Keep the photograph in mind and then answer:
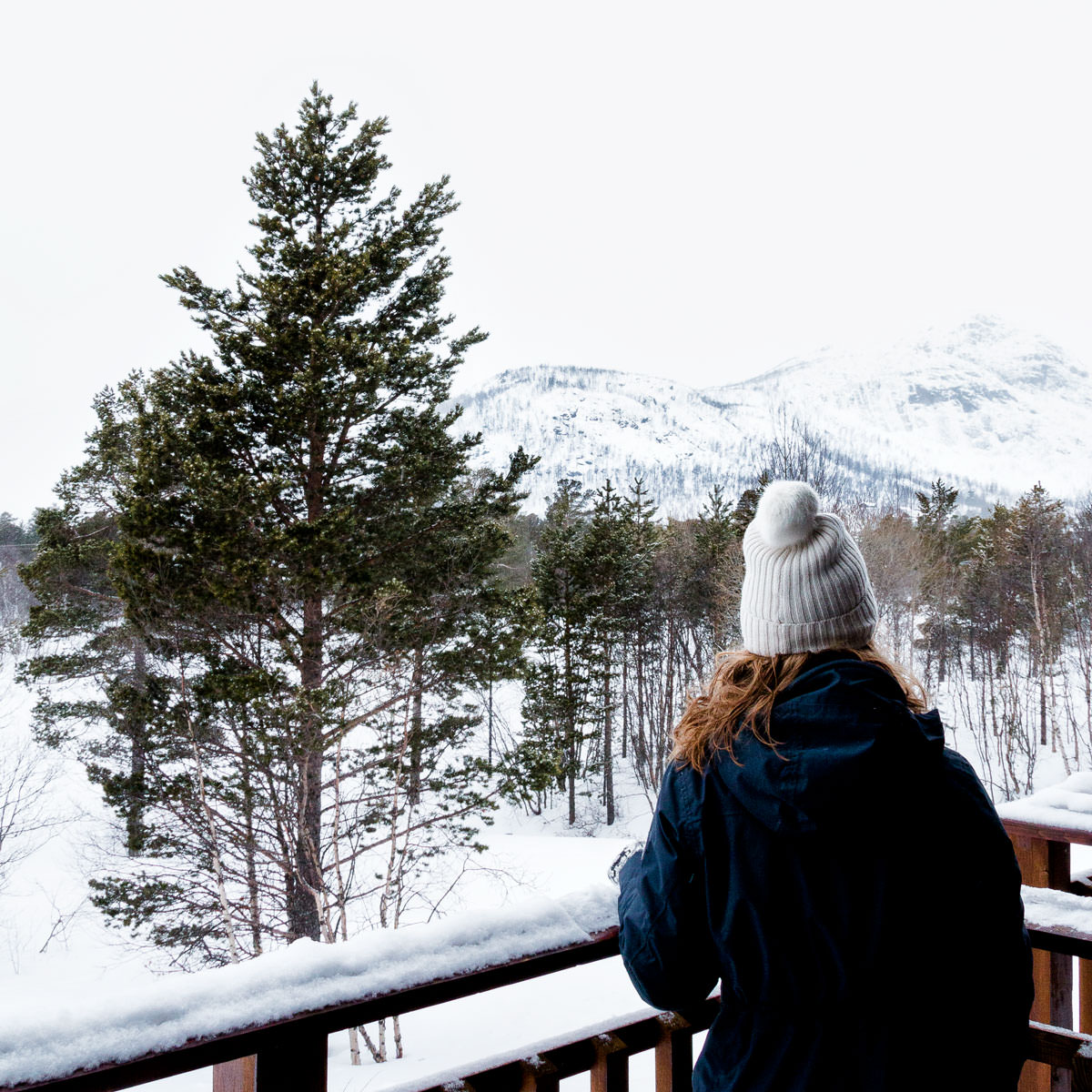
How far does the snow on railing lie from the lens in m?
0.71

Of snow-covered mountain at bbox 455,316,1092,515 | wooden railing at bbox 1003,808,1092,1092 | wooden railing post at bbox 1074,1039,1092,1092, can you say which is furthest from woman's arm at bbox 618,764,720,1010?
snow-covered mountain at bbox 455,316,1092,515

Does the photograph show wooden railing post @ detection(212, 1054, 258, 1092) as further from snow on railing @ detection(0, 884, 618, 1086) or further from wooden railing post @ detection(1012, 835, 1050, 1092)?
wooden railing post @ detection(1012, 835, 1050, 1092)

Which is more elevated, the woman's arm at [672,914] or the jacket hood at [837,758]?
the jacket hood at [837,758]

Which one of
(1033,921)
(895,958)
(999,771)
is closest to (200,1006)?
(895,958)

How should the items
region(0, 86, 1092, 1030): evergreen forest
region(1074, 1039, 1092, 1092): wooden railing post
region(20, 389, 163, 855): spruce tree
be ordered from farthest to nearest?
region(20, 389, 163, 855): spruce tree, region(0, 86, 1092, 1030): evergreen forest, region(1074, 1039, 1092, 1092): wooden railing post

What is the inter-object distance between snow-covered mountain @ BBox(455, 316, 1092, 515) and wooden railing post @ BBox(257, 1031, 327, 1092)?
9722 cm

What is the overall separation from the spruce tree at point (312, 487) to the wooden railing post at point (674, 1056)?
847 cm

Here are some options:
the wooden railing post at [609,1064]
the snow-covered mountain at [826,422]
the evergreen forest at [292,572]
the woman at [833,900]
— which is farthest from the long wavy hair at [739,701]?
the snow-covered mountain at [826,422]

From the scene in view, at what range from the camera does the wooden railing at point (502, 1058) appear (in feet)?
2.47

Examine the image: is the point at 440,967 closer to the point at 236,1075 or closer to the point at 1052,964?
the point at 236,1075

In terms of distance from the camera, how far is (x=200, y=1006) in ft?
2.62

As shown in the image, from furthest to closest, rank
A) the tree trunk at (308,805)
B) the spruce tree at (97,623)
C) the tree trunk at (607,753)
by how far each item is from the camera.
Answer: the tree trunk at (607,753) < the spruce tree at (97,623) < the tree trunk at (308,805)

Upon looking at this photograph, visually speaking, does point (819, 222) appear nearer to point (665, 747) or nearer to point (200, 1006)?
point (665, 747)

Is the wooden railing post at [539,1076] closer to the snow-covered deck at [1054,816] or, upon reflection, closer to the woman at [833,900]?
the woman at [833,900]
